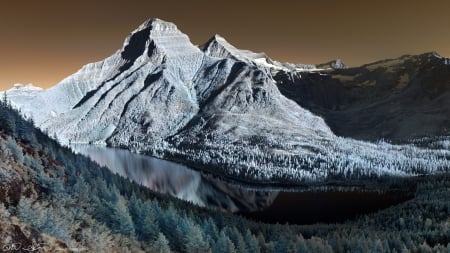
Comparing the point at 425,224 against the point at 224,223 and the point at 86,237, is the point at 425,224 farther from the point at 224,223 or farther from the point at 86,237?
the point at 86,237

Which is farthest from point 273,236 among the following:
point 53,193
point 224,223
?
point 53,193

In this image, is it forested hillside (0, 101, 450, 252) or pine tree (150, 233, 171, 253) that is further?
pine tree (150, 233, 171, 253)
